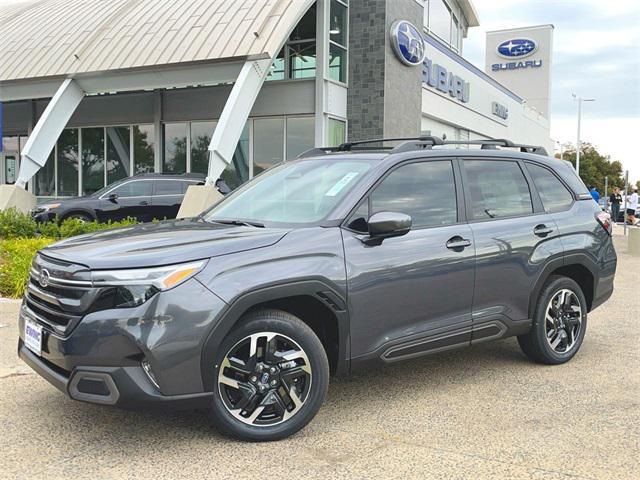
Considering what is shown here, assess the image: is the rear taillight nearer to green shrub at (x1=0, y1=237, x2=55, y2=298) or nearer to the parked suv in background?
the parked suv in background

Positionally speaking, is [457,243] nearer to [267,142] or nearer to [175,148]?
[267,142]

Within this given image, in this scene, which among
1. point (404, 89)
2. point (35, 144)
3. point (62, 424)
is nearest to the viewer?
point (62, 424)

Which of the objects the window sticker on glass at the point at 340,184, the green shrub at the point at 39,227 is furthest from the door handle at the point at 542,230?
the green shrub at the point at 39,227

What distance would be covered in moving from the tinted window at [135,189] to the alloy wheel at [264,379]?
41.6 feet

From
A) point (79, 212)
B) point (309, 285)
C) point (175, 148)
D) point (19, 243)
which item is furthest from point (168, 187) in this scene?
point (309, 285)

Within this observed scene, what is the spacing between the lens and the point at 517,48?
56.7 meters

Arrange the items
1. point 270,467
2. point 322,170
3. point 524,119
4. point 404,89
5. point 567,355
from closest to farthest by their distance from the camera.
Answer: point 270,467, point 322,170, point 567,355, point 404,89, point 524,119

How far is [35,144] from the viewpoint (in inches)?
708

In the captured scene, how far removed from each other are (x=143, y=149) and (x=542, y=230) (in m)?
18.2

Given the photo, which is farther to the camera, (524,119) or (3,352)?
(524,119)

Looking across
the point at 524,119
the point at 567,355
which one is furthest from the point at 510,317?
the point at 524,119

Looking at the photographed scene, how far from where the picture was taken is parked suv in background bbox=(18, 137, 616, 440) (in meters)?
3.32

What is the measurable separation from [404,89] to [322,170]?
56.4ft

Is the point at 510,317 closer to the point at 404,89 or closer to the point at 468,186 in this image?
the point at 468,186
